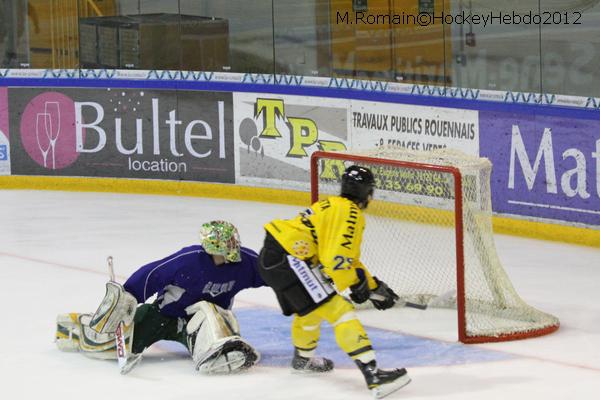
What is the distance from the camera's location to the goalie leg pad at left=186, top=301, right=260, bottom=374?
21.3 feet

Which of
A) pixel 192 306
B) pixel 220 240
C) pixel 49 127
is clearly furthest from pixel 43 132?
pixel 220 240

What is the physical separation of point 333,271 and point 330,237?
151 mm

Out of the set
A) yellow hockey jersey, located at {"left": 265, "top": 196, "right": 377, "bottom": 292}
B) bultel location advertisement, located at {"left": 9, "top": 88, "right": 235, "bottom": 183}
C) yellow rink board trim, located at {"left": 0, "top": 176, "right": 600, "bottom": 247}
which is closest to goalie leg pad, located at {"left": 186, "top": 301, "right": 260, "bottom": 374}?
yellow hockey jersey, located at {"left": 265, "top": 196, "right": 377, "bottom": 292}

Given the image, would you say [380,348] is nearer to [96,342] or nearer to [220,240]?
[220,240]

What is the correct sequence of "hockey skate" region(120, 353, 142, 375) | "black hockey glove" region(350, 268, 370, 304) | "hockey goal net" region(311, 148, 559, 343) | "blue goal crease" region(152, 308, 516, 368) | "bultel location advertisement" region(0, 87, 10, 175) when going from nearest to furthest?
"black hockey glove" region(350, 268, 370, 304) → "hockey skate" region(120, 353, 142, 375) → "blue goal crease" region(152, 308, 516, 368) → "hockey goal net" region(311, 148, 559, 343) → "bultel location advertisement" region(0, 87, 10, 175)

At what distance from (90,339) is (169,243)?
10.4 ft

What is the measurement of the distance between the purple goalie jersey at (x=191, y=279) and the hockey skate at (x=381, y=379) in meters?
0.87

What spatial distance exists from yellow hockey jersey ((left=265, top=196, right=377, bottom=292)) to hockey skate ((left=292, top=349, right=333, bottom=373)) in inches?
20.7

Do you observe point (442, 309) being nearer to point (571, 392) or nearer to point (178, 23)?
point (571, 392)

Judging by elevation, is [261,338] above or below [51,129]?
below

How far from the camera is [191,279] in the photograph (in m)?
6.58

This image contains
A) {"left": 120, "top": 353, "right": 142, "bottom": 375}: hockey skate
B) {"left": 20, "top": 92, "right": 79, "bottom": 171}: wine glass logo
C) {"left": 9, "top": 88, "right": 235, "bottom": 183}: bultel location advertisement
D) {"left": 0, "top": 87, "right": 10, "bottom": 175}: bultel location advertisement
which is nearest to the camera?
{"left": 120, "top": 353, "right": 142, "bottom": 375}: hockey skate

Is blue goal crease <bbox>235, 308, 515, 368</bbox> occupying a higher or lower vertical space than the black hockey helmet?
lower

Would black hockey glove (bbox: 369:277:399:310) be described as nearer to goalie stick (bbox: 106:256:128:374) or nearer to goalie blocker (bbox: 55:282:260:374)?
goalie blocker (bbox: 55:282:260:374)
